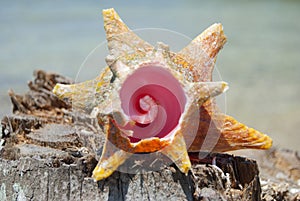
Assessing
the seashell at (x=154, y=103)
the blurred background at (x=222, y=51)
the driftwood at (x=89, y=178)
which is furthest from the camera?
the blurred background at (x=222, y=51)

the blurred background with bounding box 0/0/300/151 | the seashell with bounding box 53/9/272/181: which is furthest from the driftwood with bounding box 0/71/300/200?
the blurred background with bounding box 0/0/300/151

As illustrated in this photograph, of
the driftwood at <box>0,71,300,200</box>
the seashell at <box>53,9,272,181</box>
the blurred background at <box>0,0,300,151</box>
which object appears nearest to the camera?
the seashell at <box>53,9,272,181</box>

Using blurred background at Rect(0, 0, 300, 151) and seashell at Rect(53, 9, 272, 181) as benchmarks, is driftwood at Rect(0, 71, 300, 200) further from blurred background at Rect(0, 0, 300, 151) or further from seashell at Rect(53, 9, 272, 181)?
blurred background at Rect(0, 0, 300, 151)

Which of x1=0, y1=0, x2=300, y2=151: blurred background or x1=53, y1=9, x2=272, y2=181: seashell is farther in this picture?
x1=0, y1=0, x2=300, y2=151: blurred background

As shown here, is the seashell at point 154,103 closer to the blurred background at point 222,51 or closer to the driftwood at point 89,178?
the driftwood at point 89,178

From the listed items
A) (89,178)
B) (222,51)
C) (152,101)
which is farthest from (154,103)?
(222,51)

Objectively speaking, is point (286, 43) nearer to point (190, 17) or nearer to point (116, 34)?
point (190, 17)

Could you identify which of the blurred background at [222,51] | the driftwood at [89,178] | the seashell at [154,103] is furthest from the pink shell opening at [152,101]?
the blurred background at [222,51]
